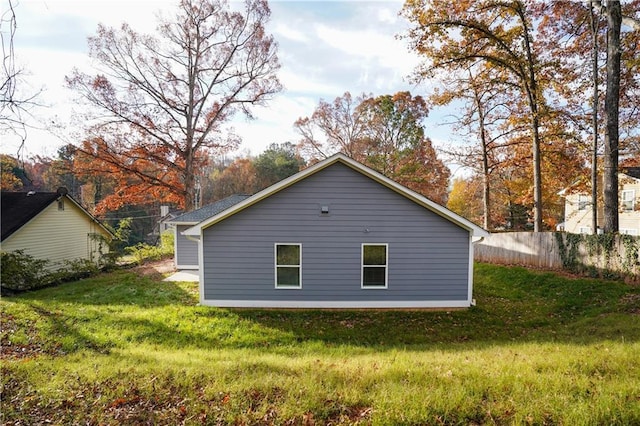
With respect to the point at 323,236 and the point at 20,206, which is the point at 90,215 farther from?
the point at 323,236

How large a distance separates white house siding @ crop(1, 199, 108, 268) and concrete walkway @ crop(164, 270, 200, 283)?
246 inches

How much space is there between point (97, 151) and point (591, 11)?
25.0 m

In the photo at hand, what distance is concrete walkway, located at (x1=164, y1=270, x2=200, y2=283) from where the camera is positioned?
13.4 m

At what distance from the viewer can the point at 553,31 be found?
48.3ft

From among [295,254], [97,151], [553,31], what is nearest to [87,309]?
[295,254]

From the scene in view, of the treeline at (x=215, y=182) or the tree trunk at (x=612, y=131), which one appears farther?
the treeline at (x=215, y=182)

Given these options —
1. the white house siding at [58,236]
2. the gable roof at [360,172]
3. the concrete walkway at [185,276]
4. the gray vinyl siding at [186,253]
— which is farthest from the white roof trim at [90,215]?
the gable roof at [360,172]

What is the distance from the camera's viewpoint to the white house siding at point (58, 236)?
13.7 m

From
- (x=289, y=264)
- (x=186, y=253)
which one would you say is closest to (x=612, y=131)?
(x=289, y=264)

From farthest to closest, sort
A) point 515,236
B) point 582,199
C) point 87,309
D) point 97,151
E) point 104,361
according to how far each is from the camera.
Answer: point 582,199 < point 97,151 < point 515,236 < point 87,309 < point 104,361

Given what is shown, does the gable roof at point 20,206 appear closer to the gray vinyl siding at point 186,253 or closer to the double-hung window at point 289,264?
the gray vinyl siding at point 186,253

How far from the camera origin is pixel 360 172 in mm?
9352

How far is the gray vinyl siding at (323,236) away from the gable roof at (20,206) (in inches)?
407

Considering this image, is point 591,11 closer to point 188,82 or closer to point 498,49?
point 498,49
